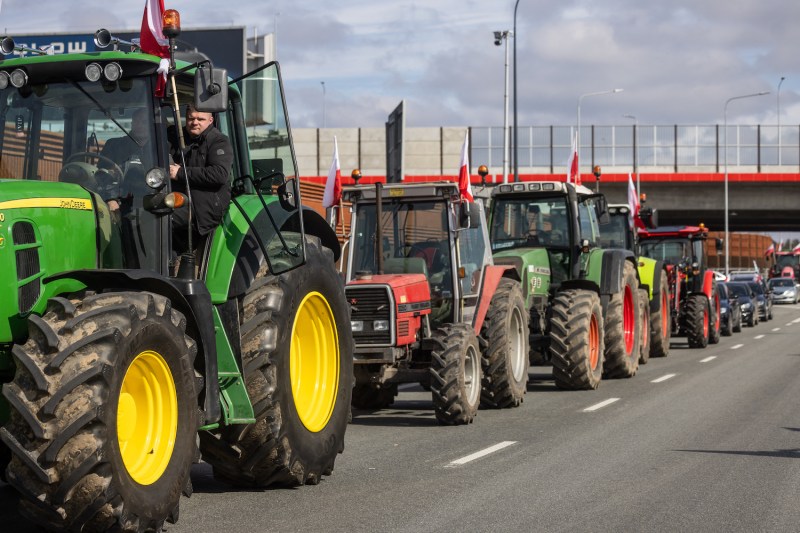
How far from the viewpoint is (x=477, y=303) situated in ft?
44.6

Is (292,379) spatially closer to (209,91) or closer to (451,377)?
(209,91)

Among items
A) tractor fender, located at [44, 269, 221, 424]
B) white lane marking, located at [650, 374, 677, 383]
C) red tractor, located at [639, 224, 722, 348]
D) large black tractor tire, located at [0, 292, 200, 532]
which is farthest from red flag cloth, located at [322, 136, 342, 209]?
red tractor, located at [639, 224, 722, 348]

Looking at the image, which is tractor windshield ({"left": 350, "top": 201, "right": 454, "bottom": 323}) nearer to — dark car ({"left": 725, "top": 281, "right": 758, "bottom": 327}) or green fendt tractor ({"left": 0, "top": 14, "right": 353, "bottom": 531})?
green fendt tractor ({"left": 0, "top": 14, "right": 353, "bottom": 531})

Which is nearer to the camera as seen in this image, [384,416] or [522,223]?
[384,416]

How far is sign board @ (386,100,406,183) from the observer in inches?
977

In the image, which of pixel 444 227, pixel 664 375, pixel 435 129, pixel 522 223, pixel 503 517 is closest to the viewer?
pixel 503 517

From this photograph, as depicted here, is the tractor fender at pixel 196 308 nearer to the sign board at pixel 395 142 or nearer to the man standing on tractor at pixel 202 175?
the man standing on tractor at pixel 202 175

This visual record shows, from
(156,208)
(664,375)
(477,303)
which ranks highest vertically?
(156,208)

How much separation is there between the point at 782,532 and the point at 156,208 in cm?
387

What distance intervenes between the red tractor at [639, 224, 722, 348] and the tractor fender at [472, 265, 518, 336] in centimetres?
1334

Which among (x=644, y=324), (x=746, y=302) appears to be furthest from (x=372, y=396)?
(x=746, y=302)

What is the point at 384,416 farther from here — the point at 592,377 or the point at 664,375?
the point at 664,375

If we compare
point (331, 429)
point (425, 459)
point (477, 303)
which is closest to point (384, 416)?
point (477, 303)

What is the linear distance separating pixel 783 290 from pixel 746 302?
30803 mm
